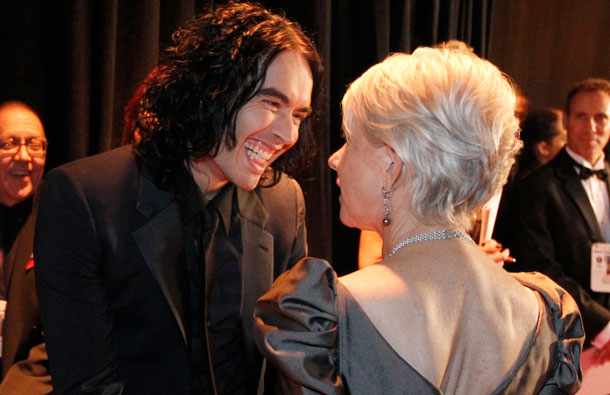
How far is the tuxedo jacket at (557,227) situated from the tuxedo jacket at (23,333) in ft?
7.69

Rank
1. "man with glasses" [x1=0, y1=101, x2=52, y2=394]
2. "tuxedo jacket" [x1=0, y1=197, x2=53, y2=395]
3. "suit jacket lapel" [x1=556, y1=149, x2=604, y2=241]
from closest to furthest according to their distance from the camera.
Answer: "tuxedo jacket" [x1=0, y1=197, x2=53, y2=395] < "man with glasses" [x1=0, y1=101, x2=52, y2=394] < "suit jacket lapel" [x1=556, y1=149, x2=604, y2=241]

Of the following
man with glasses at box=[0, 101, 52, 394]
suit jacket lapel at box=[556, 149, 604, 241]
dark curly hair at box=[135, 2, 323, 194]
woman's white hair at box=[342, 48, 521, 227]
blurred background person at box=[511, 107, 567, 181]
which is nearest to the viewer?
woman's white hair at box=[342, 48, 521, 227]

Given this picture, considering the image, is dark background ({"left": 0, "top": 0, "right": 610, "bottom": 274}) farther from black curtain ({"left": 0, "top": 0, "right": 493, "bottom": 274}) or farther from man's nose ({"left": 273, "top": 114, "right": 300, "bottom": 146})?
man's nose ({"left": 273, "top": 114, "right": 300, "bottom": 146})

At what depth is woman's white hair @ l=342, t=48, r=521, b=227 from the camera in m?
1.28

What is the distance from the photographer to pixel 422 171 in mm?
1301

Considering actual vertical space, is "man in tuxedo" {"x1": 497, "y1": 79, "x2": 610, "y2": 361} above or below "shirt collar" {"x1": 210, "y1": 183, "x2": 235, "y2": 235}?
below

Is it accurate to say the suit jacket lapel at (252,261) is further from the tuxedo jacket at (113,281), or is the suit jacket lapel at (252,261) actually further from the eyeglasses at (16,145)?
the eyeglasses at (16,145)

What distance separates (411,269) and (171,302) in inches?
25.4

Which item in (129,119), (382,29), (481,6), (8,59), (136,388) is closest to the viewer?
(136,388)

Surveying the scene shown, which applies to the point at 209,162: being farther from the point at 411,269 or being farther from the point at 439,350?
the point at 439,350

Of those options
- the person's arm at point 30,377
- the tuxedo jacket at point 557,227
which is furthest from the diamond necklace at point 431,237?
the tuxedo jacket at point 557,227

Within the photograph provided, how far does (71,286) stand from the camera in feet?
4.89

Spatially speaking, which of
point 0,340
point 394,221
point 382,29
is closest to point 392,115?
point 394,221

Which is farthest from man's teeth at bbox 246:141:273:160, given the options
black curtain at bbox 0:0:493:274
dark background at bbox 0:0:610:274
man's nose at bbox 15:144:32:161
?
man's nose at bbox 15:144:32:161
